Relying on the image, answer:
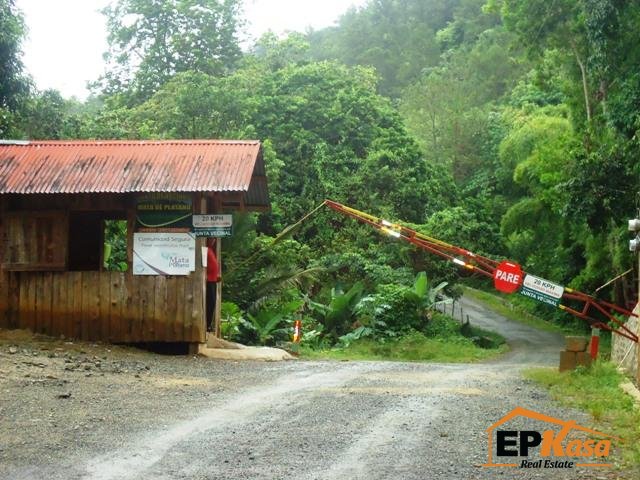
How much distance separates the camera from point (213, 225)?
14.9m

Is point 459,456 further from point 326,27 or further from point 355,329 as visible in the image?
point 326,27

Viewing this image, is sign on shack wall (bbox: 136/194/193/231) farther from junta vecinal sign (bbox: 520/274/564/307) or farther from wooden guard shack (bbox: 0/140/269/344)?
junta vecinal sign (bbox: 520/274/564/307)

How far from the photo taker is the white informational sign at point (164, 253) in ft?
49.4

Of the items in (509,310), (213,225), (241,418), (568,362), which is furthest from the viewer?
(509,310)

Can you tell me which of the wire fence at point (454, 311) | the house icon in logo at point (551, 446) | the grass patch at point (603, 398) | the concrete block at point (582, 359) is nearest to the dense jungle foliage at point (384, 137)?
the wire fence at point (454, 311)

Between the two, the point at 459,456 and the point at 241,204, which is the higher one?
the point at 241,204

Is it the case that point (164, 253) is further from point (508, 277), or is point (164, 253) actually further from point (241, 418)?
point (241, 418)

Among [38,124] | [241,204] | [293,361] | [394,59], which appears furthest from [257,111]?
[394,59]

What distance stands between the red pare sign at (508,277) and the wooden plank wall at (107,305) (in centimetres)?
521

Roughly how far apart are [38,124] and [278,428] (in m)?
19.5

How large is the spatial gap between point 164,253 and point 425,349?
39.2ft

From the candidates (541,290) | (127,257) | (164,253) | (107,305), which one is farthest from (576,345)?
(107,305)

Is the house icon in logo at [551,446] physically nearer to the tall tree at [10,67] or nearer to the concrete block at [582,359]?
the concrete block at [582,359]

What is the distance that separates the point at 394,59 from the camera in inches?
2522
